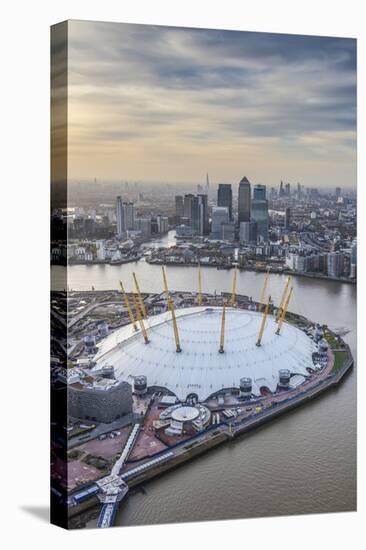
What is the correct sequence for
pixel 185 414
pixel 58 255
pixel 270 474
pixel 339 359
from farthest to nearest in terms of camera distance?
pixel 339 359 < pixel 185 414 < pixel 270 474 < pixel 58 255

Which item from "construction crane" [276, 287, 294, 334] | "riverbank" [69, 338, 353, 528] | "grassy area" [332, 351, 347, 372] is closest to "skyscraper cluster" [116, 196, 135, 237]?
"riverbank" [69, 338, 353, 528]

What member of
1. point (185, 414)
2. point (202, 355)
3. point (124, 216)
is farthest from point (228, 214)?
point (185, 414)

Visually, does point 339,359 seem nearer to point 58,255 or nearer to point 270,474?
point 270,474

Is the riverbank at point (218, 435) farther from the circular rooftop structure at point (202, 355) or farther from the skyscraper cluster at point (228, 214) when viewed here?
the skyscraper cluster at point (228, 214)

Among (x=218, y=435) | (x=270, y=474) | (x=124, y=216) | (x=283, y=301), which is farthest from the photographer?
(x=283, y=301)

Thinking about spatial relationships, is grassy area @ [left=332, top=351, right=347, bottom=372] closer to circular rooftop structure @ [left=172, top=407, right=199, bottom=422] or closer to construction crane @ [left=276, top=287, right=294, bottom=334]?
construction crane @ [left=276, top=287, right=294, bottom=334]

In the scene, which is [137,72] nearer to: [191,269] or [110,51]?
[110,51]
